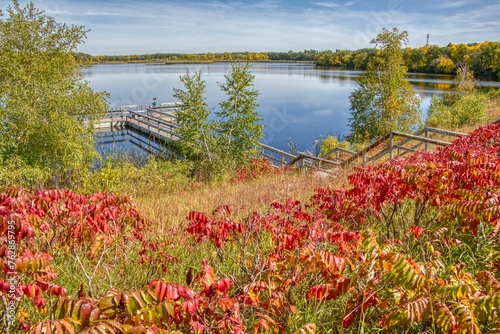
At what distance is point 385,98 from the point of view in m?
28.8

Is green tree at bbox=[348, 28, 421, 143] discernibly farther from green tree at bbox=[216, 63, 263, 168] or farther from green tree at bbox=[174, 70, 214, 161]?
green tree at bbox=[174, 70, 214, 161]

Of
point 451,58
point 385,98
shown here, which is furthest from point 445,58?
point 385,98

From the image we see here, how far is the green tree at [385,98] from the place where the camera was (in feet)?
93.1

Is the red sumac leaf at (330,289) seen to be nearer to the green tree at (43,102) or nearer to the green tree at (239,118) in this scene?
the green tree at (43,102)

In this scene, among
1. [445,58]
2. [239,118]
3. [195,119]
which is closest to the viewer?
[195,119]

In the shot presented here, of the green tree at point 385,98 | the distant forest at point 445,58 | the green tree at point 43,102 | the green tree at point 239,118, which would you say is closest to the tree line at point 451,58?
the distant forest at point 445,58

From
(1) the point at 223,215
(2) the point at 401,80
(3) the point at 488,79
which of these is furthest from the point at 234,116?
(3) the point at 488,79

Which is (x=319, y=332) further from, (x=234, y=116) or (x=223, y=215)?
(x=234, y=116)

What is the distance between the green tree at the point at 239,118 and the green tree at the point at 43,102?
640 cm

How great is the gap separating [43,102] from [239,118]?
30.5 ft

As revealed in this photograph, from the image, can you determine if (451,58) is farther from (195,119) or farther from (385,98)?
(195,119)

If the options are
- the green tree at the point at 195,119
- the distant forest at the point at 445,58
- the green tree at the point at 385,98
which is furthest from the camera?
the distant forest at the point at 445,58

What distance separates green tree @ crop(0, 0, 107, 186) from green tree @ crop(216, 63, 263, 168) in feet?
21.0

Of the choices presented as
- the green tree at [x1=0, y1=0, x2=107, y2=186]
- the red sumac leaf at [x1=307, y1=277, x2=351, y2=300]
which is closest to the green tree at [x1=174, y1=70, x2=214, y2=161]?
the green tree at [x1=0, y1=0, x2=107, y2=186]
